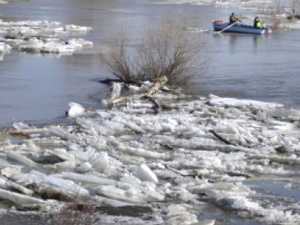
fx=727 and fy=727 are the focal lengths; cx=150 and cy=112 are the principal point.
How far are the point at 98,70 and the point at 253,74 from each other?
15.5 ft

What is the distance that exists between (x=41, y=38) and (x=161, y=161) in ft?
65.4

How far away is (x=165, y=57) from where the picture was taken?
62.0 feet

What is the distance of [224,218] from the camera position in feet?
28.1

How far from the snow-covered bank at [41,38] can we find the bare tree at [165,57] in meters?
6.88

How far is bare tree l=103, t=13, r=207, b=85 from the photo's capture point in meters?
18.9

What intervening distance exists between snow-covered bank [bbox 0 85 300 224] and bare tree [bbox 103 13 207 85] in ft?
11.4

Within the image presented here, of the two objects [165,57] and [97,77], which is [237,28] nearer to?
[97,77]

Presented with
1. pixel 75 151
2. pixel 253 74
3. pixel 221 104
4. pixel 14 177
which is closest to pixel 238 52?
pixel 253 74

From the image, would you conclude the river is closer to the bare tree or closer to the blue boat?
the bare tree

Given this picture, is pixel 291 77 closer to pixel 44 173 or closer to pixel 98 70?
pixel 98 70

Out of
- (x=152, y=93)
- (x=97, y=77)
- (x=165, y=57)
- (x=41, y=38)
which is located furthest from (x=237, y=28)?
(x=152, y=93)

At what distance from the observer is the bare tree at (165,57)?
18891 mm

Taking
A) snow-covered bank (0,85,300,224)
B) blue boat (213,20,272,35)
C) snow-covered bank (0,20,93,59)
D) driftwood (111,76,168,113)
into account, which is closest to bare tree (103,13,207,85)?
driftwood (111,76,168,113)

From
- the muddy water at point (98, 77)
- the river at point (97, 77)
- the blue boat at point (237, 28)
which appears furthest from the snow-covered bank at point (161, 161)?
the blue boat at point (237, 28)
